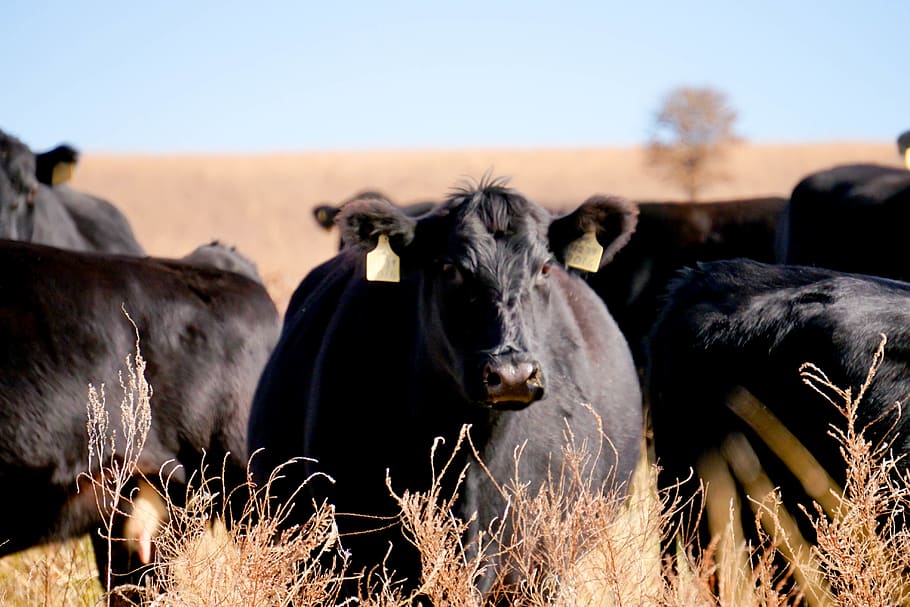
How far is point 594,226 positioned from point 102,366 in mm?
2267

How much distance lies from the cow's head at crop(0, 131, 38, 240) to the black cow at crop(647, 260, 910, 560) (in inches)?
189

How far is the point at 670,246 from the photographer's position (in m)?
10.8

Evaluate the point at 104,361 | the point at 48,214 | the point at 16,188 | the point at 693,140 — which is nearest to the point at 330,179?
the point at 693,140

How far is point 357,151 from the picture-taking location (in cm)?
8919

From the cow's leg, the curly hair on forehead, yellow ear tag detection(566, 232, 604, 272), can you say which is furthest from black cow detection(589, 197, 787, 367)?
the cow's leg

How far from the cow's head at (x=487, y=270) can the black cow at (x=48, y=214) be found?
361 cm

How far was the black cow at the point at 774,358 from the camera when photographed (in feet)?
14.0

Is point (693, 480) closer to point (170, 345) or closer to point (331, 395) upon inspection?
point (331, 395)

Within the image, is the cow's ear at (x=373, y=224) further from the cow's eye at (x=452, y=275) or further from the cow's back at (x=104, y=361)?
the cow's back at (x=104, y=361)

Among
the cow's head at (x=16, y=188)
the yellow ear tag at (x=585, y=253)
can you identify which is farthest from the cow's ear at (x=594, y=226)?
the cow's head at (x=16, y=188)

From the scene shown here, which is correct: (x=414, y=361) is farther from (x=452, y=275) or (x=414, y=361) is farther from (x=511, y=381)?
(x=511, y=381)

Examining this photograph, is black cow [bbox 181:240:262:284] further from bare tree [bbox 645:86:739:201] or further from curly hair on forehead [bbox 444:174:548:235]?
bare tree [bbox 645:86:739:201]

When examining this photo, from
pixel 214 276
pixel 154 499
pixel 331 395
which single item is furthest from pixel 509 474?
pixel 214 276

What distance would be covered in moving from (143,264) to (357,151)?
8441 centimetres
